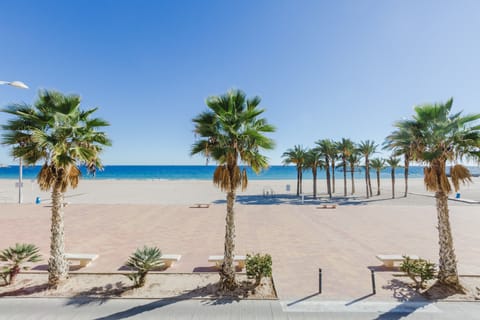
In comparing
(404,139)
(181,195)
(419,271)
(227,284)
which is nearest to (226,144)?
(227,284)

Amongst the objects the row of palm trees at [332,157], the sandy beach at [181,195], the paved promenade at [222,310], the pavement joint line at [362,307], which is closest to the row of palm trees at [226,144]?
the paved promenade at [222,310]

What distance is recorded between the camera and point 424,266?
8320mm

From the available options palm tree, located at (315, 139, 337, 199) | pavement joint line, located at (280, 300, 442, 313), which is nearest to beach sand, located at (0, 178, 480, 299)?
pavement joint line, located at (280, 300, 442, 313)

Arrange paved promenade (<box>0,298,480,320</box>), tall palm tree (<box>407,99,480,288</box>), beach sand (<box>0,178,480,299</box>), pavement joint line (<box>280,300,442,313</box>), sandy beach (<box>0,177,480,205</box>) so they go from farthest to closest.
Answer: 1. sandy beach (<box>0,177,480,205</box>)
2. beach sand (<box>0,178,480,299</box>)
3. tall palm tree (<box>407,99,480,288</box>)
4. pavement joint line (<box>280,300,442,313</box>)
5. paved promenade (<box>0,298,480,320</box>)

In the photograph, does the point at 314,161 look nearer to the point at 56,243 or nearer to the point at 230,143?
the point at 230,143

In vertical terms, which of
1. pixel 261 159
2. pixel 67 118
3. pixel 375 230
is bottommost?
pixel 375 230

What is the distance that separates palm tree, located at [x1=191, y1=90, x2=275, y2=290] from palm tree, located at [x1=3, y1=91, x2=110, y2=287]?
12.6 feet

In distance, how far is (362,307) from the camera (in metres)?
7.04

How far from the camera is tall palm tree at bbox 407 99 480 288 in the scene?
7.69 m

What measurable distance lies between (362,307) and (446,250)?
12.3ft

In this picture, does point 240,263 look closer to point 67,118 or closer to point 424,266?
point 424,266

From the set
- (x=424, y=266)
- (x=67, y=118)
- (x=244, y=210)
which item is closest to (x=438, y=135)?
(x=424, y=266)

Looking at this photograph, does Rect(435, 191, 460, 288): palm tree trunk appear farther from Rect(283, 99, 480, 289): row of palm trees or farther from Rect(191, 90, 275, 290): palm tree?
Rect(191, 90, 275, 290): palm tree

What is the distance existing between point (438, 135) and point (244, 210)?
1781 centimetres
